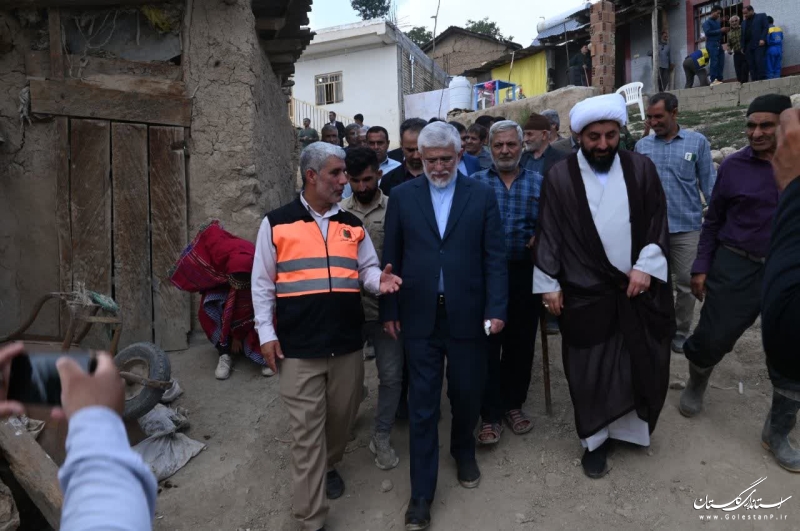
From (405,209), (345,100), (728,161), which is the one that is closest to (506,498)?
(405,209)

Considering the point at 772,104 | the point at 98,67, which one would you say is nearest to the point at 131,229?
the point at 98,67

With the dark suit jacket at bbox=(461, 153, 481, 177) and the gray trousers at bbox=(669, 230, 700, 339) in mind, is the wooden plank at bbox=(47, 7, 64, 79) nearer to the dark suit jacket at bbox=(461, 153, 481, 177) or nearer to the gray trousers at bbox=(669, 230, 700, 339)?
the dark suit jacket at bbox=(461, 153, 481, 177)

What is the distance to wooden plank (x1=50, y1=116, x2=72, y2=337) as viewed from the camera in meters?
4.96

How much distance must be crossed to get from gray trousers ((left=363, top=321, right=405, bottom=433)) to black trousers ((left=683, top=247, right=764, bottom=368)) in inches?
74.2

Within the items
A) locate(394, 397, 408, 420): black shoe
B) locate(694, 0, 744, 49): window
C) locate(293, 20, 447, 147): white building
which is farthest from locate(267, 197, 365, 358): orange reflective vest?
locate(293, 20, 447, 147): white building

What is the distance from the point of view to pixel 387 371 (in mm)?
3758

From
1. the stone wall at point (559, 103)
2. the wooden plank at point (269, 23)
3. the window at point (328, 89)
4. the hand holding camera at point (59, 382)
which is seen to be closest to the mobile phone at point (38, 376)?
the hand holding camera at point (59, 382)

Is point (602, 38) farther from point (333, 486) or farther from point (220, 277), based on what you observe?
point (333, 486)

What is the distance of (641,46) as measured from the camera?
708 inches

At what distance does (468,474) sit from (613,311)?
1279 millimetres

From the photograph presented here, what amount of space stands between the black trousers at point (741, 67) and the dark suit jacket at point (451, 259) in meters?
12.8

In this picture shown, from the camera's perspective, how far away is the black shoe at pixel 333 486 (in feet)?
11.8

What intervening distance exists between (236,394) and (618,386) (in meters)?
2.83

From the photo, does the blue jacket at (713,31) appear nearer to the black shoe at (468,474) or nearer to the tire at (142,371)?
the black shoe at (468,474)
